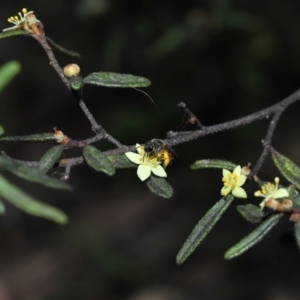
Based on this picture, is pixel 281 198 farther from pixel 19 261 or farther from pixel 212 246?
pixel 19 261

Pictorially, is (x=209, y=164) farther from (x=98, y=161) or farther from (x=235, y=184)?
(x=98, y=161)

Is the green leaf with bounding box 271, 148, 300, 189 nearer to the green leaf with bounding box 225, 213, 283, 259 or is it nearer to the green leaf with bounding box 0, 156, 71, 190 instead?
the green leaf with bounding box 225, 213, 283, 259

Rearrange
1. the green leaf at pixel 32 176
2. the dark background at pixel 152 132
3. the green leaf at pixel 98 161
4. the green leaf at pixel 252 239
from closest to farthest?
1. the green leaf at pixel 32 176
2. the green leaf at pixel 252 239
3. the green leaf at pixel 98 161
4. the dark background at pixel 152 132

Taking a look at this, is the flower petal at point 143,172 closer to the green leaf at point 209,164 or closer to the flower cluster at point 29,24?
the green leaf at point 209,164

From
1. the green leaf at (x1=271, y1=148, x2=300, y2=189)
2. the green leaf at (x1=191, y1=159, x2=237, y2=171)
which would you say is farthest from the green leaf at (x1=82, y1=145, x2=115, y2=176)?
the green leaf at (x1=271, y1=148, x2=300, y2=189)

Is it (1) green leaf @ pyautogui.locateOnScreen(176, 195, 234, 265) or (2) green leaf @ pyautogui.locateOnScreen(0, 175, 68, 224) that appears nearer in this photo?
(2) green leaf @ pyautogui.locateOnScreen(0, 175, 68, 224)

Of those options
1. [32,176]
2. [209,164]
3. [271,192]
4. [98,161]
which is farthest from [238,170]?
[32,176]

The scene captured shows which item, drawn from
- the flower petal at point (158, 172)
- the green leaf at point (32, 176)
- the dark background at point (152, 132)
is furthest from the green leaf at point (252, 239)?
the dark background at point (152, 132)
